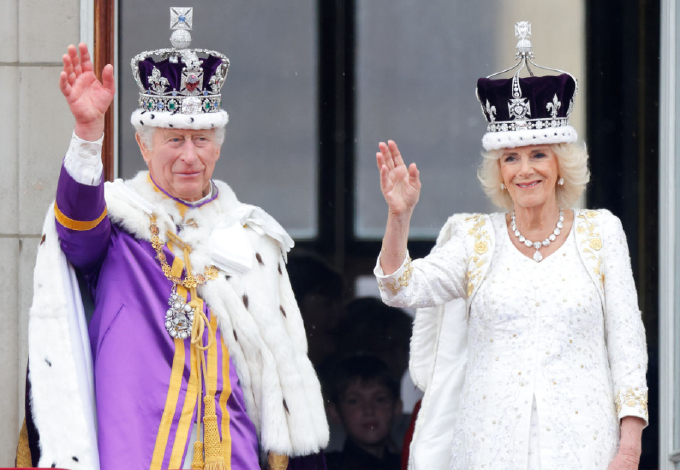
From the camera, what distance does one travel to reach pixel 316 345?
191 inches

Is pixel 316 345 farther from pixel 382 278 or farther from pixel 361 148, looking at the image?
pixel 382 278

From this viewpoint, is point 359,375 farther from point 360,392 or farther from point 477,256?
point 477,256

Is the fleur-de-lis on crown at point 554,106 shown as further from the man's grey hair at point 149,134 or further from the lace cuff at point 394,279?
the man's grey hair at point 149,134

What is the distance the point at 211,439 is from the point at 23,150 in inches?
69.1

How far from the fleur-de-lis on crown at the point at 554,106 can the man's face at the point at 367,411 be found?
1.71m

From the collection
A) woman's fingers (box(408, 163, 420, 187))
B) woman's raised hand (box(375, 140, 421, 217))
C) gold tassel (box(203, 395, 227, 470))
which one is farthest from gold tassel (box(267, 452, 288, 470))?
woman's fingers (box(408, 163, 420, 187))

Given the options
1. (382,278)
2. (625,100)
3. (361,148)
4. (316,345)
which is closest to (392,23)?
(361,148)

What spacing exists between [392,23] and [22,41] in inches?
63.2

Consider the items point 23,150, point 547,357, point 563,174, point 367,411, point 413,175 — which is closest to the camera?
point 413,175

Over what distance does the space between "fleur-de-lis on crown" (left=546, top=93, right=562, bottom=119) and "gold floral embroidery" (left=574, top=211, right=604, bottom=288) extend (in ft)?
1.17

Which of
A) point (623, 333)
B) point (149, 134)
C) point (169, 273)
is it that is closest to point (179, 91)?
point (149, 134)

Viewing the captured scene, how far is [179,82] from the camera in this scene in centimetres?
362

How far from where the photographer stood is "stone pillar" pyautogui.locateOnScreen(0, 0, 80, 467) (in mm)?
4543

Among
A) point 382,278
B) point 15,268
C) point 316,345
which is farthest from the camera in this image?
point 316,345
